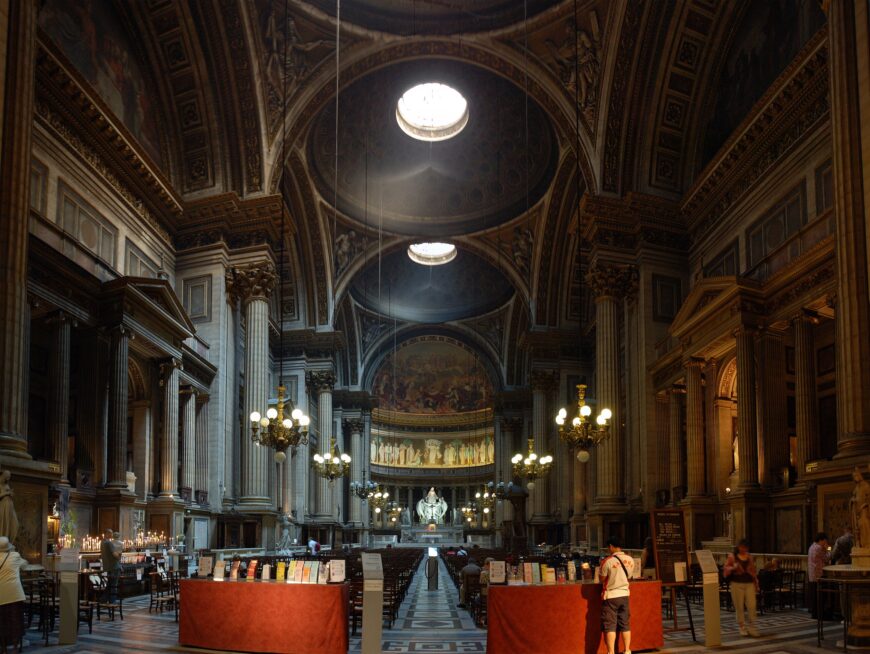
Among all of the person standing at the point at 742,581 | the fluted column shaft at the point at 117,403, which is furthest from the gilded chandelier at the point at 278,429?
the person standing at the point at 742,581

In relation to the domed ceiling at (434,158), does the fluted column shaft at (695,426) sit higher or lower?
lower

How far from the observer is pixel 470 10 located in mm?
27094

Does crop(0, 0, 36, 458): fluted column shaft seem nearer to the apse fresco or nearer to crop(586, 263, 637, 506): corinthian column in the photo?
the apse fresco

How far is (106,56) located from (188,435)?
9.89 metres

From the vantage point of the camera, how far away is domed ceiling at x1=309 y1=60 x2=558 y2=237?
107 feet

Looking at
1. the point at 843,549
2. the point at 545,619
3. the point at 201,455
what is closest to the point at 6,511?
the point at 545,619

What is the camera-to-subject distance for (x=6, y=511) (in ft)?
33.7

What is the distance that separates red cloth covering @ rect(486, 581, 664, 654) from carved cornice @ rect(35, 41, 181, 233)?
558 inches

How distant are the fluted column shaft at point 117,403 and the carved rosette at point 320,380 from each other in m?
18.7

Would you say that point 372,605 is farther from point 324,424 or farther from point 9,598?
point 324,424

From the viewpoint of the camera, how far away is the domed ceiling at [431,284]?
46906mm

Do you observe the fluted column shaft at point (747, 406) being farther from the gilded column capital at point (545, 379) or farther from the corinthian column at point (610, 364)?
the gilded column capital at point (545, 379)

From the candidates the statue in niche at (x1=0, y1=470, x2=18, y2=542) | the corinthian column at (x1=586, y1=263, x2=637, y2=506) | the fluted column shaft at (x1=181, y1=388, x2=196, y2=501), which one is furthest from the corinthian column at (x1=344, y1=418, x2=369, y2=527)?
the statue in niche at (x1=0, y1=470, x2=18, y2=542)

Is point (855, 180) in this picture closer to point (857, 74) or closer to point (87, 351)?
point (857, 74)
